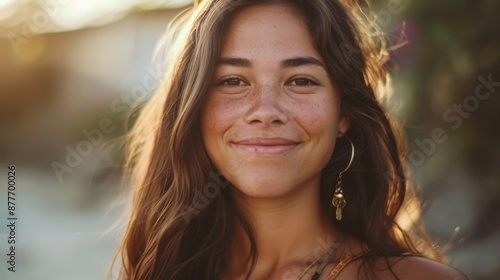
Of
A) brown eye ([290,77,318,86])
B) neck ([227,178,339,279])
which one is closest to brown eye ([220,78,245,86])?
brown eye ([290,77,318,86])

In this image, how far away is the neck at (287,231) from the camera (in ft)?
9.83

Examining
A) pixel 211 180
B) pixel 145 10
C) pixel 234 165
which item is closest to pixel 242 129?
pixel 234 165

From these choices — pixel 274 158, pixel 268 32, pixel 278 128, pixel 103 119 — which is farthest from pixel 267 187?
pixel 103 119

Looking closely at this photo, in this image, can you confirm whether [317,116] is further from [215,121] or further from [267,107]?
[215,121]

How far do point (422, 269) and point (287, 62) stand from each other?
872mm

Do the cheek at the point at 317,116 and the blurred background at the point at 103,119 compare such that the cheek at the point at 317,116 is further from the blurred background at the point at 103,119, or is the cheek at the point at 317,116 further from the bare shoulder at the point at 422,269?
the blurred background at the point at 103,119

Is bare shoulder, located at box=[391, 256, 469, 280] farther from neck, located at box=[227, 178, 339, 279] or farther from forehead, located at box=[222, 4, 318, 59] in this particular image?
forehead, located at box=[222, 4, 318, 59]

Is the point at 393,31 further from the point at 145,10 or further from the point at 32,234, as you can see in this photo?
the point at 32,234

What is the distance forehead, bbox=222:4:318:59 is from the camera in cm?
285

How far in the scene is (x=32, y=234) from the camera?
5227 millimetres

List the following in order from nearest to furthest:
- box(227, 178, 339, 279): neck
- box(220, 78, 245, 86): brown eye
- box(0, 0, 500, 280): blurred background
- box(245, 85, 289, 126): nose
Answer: box(245, 85, 289, 126): nose < box(220, 78, 245, 86): brown eye < box(227, 178, 339, 279): neck < box(0, 0, 500, 280): blurred background

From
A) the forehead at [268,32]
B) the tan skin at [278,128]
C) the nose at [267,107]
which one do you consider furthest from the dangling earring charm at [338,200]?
the forehead at [268,32]

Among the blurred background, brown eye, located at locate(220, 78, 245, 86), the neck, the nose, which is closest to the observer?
the nose

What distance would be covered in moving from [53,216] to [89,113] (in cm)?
75
